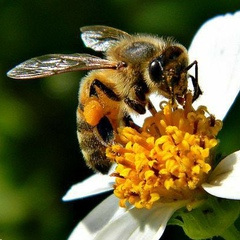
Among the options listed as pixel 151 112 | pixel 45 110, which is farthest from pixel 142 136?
pixel 45 110

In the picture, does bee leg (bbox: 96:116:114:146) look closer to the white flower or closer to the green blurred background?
the white flower

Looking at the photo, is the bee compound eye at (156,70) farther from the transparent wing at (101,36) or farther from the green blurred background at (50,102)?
the green blurred background at (50,102)

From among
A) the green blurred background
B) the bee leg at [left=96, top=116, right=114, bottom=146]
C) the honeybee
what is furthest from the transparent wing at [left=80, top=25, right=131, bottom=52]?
the green blurred background

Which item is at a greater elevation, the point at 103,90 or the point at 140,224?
the point at 103,90

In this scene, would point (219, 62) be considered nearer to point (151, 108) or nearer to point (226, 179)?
point (151, 108)

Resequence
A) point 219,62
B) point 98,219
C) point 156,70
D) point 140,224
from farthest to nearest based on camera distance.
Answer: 1. point 219,62
2. point 98,219
3. point 140,224
4. point 156,70

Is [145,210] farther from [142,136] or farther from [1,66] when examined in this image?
[1,66]

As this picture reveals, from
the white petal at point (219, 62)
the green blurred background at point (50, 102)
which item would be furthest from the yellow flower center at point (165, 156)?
the green blurred background at point (50, 102)

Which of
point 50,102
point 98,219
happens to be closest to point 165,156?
point 98,219
